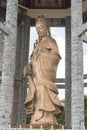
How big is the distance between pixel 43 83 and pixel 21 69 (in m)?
5.15

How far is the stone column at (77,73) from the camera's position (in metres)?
9.89

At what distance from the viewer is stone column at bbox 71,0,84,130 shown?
32.4ft

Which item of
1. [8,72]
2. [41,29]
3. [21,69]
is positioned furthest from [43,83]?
[21,69]

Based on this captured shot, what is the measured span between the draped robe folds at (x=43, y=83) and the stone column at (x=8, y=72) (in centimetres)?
64

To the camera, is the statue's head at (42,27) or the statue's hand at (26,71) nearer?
the statue's hand at (26,71)

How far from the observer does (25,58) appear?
15.7 meters

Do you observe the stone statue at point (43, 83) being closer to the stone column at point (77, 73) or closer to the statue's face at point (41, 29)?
the statue's face at point (41, 29)

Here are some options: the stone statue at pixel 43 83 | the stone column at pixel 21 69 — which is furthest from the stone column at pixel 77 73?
the stone column at pixel 21 69

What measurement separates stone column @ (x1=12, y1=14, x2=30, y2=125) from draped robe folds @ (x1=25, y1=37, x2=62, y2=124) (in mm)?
4164

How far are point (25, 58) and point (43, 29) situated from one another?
4689 millimetres

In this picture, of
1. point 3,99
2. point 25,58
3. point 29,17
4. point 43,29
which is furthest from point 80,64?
point 29,17

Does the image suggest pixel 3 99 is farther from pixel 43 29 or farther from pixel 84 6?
pixel 84 6

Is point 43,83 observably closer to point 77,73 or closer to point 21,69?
point 77,73

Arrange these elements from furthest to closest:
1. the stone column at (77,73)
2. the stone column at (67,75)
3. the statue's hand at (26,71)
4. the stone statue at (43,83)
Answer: the stone column at (67,75), the statue's hand at (26,71), the stone statue at (43,83), the stone column at (77,73)
